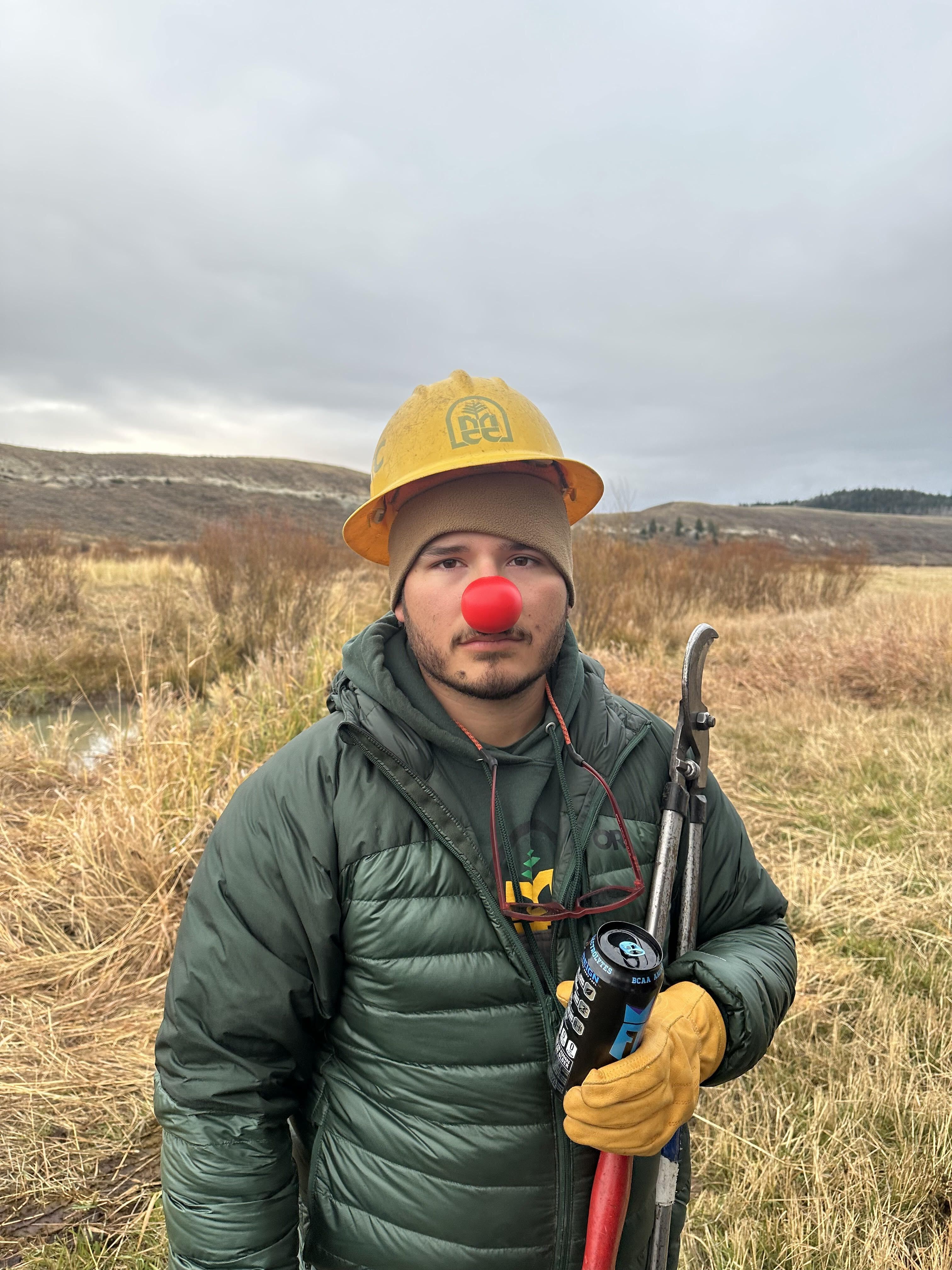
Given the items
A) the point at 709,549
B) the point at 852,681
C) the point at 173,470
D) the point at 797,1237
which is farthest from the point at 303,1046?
the point at 173,470

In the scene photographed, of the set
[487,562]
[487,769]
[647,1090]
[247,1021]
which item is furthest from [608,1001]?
[487,562]

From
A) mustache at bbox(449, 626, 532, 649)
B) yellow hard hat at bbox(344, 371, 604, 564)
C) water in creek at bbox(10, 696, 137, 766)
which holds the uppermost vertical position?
yellow hard hat at bbox(344, 371, 604, 564)

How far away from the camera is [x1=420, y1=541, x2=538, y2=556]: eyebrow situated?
1.38m

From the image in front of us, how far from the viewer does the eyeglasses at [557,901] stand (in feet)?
3.87

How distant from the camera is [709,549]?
1470cm

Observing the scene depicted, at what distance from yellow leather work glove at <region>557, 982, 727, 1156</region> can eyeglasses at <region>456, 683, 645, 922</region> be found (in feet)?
0.40

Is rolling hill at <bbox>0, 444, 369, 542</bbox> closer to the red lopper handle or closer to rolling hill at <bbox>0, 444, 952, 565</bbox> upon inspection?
rolling hill at <bbox>0, 444, 952, 565</bbox>

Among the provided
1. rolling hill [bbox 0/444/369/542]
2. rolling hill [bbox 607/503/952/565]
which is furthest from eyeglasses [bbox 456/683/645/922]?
rolling hill [bbox 607/503/952/565]

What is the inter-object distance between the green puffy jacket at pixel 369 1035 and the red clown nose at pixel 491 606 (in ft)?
0.77

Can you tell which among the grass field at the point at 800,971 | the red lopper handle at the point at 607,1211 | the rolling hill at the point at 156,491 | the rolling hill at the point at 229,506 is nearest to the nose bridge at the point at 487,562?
the red lopper handle at the point at 607,1211

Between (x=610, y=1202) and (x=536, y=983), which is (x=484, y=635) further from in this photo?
(x=610, y=1202)

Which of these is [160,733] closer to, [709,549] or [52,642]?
[52,642]

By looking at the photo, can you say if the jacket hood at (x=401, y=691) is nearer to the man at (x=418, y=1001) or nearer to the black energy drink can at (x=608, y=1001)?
the man at (x=418, y=1001)

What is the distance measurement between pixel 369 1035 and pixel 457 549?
893 millimetres
